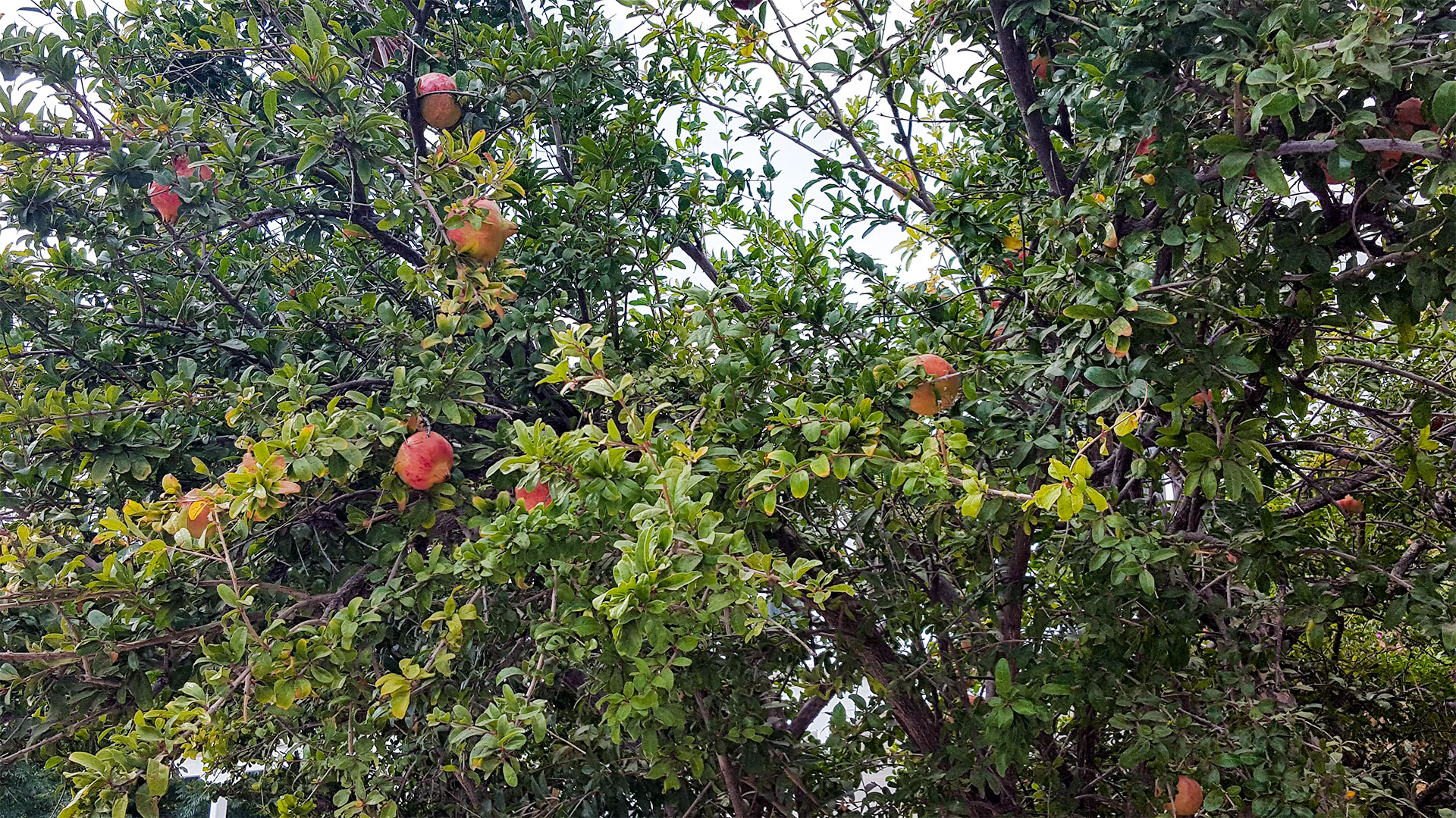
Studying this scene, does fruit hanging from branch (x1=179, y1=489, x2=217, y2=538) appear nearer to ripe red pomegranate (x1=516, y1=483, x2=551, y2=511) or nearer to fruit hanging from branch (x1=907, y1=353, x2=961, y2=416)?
ripe red pomegranate (x1=516, y1=483, x2=551, y2=511)

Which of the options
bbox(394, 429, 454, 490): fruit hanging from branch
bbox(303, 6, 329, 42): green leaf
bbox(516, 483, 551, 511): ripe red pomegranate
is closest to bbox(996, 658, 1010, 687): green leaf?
bbox(516, 483, 551, 511): ripe red pomegranate

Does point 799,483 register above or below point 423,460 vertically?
below

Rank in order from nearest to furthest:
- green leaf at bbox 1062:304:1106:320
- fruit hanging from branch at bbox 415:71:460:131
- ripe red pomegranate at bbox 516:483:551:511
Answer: green leaf at bbox 1062:304:1106:320, ripe red pomegranate at bbox 516:483:551:511, fruit hanging from branch at bbox 415:71:460:131

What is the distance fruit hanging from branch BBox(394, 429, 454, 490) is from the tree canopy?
12 millimetres

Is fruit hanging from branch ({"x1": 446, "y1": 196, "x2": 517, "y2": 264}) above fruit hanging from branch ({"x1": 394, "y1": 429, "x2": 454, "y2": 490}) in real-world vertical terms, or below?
above

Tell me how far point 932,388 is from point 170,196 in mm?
1930

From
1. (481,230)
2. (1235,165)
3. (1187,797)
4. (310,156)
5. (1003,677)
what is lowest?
(1187,797)

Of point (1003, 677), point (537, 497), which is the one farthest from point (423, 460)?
point (1003, 677)

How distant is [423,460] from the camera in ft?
6.87

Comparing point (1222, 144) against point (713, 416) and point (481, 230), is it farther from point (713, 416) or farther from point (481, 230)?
point (481, 230)

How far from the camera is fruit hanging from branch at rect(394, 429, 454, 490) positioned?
6.87 ft

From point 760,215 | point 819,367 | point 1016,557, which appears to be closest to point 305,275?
point 760,215

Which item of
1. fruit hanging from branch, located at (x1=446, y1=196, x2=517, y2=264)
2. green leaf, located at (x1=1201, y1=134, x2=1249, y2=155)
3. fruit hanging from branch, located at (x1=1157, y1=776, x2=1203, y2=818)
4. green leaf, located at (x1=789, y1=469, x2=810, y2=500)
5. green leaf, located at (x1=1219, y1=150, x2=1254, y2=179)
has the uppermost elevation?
fruit hanging from branch, located at (x1=446, y1=196, x2=517, y2=264)

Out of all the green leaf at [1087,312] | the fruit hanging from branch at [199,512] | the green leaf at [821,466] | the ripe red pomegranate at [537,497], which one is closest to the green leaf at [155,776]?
the fruit hanging from branch at [199,512]
